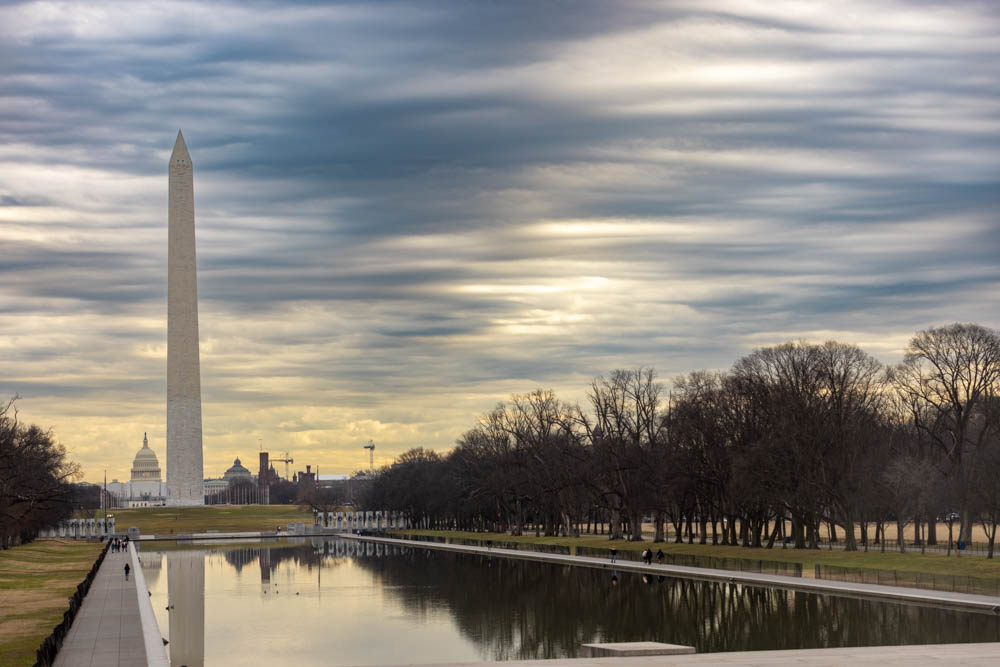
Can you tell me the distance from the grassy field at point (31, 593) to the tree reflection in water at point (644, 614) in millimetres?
12112

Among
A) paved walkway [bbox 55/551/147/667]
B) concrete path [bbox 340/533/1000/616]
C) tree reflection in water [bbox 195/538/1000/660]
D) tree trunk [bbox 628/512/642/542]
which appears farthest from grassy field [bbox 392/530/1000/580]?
paved walkway [bbox 55/551/147/667]

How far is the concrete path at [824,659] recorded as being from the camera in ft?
82.0

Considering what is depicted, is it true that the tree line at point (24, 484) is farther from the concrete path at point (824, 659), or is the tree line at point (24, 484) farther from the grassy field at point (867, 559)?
the grassy field at point (867, 559)

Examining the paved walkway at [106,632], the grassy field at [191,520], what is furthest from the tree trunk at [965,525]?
the grassy field at [191,520]

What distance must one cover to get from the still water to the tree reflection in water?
0.06 m

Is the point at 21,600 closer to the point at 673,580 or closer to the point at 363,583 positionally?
the point at 363,583

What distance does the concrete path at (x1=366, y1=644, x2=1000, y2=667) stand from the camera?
25.0 meters

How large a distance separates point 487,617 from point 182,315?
7970 centimetres

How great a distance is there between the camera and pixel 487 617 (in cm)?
4159

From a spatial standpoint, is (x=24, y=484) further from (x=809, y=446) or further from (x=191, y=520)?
(x=191, y=520)

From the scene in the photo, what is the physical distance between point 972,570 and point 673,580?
12.8 m

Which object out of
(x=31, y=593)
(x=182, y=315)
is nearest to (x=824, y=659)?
(x=31, y=593)

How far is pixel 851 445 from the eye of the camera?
64.7 m

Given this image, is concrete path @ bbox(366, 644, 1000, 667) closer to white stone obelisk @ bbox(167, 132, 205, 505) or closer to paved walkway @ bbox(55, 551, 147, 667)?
paved walkway @ bbox(55, 551, 147, 667)
